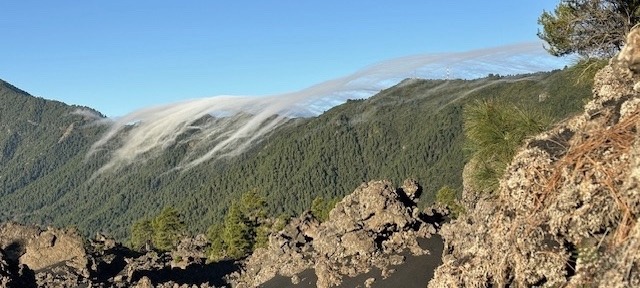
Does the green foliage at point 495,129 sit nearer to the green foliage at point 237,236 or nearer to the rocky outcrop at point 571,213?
the rocky outcrop at point 571,213

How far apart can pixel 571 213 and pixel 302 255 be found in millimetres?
26086

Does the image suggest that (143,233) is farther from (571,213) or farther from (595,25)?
(571,213)

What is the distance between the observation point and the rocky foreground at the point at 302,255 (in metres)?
27.8

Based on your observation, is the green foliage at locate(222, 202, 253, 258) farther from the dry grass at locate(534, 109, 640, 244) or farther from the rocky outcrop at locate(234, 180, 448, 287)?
the dry grass at locate(534, 109, 640, 244)

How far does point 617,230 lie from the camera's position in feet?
22.4

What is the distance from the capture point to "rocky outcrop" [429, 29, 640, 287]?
6.80 metres

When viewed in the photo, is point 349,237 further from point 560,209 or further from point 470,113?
point 560,209

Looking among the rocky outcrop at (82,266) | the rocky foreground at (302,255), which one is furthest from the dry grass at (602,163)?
the rocky outcrop at (82,266)

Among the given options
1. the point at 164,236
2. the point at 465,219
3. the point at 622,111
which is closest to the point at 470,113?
the point at 465,219

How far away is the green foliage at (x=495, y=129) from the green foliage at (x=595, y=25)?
283 cm

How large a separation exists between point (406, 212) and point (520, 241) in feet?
83.2

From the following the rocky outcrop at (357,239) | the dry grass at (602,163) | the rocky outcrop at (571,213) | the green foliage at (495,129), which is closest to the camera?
the rocky outcrop at (571,213)

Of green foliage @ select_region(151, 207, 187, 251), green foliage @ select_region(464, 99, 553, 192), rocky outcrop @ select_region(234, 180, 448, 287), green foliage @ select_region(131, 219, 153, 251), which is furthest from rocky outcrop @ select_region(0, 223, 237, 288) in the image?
green foliage @ select_region(131, 219, 153, 251)

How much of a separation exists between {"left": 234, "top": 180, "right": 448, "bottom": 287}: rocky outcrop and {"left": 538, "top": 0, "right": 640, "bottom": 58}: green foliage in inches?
481
